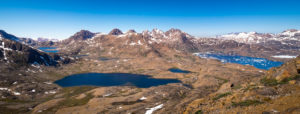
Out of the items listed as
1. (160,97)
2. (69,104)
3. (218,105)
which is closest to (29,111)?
(69,104)

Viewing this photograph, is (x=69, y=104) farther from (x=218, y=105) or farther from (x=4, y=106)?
(x=218, y=105)

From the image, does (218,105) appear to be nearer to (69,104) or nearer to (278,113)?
(278,113)

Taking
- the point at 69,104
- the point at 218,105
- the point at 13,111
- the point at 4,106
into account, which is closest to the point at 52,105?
the point at 69,104

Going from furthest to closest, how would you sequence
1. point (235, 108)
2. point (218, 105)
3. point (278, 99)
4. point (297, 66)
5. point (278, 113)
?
point (297, 66) → point (218, 105) → point (235, 108) → point (278, 99) → point (278, 113)

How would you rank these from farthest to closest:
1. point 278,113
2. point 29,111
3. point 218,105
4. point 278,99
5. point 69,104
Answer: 1. point 69,104
2. point 29,111
3. point 218,105
4. point 278,99
5. point 278,113

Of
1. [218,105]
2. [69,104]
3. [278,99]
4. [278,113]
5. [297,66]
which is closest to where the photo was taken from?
[278,113]

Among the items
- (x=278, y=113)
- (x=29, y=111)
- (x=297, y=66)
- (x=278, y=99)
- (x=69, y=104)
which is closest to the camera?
(x=278, y=113)

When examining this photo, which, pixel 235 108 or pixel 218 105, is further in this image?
pixel 218 105

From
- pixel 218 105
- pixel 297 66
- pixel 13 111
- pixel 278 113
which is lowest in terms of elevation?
pixel 13 111

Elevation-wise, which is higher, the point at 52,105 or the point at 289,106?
the point at 289,106
